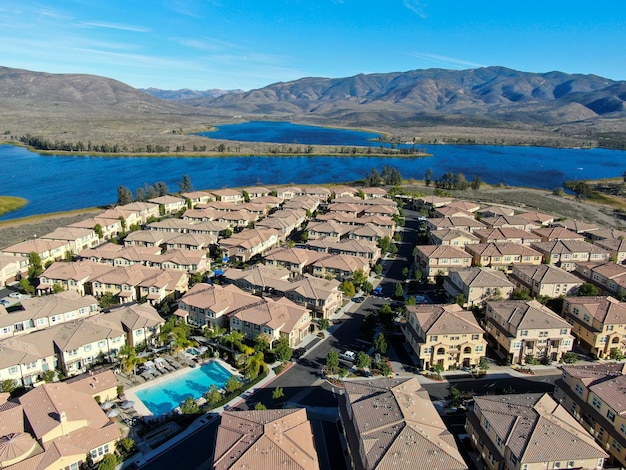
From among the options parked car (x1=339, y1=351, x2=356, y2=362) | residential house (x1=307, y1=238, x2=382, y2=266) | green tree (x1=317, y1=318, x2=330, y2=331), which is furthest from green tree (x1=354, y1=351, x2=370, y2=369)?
residential house (x1=307, y1=238, x2=382, y2=266)

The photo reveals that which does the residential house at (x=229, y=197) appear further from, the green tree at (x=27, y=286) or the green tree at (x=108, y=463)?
the green tree at (x=108, y=463)

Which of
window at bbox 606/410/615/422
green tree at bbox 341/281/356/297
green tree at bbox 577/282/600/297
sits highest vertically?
green tree at bbox 577/282/600/297

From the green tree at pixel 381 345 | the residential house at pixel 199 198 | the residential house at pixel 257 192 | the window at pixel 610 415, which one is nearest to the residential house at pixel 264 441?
the green tree at pixel 381 345

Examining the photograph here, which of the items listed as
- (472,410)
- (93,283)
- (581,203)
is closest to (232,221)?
(93,283)

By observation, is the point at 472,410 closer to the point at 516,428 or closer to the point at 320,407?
the point at 516,428

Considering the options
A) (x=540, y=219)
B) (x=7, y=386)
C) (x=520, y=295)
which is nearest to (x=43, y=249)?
(x=7, y=386)

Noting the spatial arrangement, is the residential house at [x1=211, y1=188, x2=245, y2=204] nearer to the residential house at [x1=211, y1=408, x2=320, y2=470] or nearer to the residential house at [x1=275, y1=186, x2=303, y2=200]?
the residential house at [x1=275, y1=186, x2=303, y2=200]
